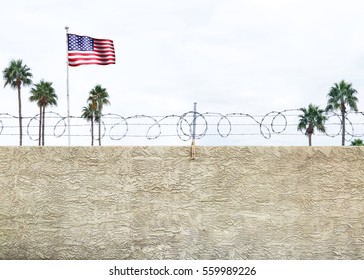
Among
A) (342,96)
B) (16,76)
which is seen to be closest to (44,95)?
(16,76)

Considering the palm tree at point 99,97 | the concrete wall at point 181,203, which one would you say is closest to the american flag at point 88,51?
the concrete wall at point 181,203

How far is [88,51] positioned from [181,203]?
392 cm

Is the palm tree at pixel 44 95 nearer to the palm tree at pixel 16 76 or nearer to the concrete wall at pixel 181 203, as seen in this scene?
the palm tree at pixel 16 76

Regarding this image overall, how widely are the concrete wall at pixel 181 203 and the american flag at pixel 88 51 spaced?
2.37m

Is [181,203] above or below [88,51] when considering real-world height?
below

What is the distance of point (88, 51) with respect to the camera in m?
10.6

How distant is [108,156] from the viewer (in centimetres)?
897

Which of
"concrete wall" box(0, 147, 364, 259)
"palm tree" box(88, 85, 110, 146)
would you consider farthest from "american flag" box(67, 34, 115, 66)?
"palm tree" box(88, 85, 110, 146)

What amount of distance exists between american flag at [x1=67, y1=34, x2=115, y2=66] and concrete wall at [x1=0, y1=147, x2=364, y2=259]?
7.78 ft

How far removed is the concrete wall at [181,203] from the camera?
889 cm

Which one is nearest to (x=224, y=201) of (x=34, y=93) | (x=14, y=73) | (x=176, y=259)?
(x=176, y=259)

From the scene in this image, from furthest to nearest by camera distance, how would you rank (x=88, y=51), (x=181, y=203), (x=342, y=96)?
(x=342, y=96)
(x=88, y=51)
(x=181, y=203)

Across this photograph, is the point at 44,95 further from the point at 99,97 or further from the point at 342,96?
the point at 342,96

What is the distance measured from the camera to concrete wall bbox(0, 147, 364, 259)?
8.89 metres
